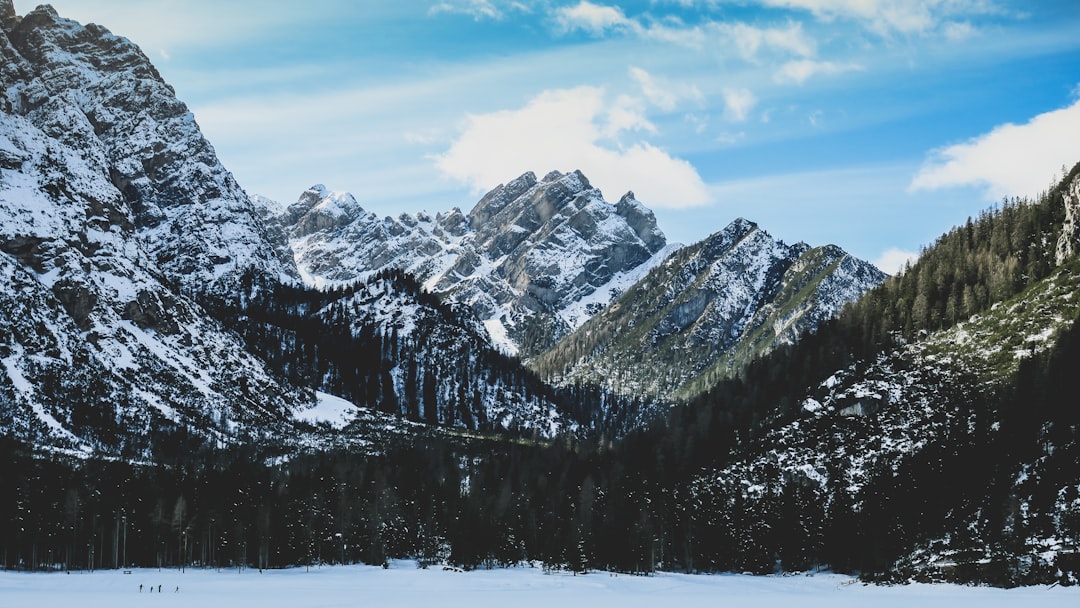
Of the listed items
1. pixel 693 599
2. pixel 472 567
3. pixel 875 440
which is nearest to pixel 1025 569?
pixel 693 599

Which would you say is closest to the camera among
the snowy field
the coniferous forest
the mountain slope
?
the snowy field

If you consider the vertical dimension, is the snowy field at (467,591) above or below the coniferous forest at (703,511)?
below

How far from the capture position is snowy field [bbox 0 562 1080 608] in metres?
101

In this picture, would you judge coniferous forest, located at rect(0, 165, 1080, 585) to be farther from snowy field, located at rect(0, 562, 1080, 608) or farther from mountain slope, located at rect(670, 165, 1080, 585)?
snowy field, located at rect(0, 562, 1080, 608)

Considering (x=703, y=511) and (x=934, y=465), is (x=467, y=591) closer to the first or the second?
(x=703, y=511)

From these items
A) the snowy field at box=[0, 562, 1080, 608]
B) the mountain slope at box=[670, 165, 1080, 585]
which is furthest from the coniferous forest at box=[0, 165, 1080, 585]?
the snowy field at box=[0, 562, 1080, 608]

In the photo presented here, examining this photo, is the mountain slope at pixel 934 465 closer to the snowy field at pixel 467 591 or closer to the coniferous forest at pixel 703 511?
the coniferous forest at pixel 703 511

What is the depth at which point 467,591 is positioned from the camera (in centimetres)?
11881

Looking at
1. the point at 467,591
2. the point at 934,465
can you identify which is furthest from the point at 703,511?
the point at 467,591

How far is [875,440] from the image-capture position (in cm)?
16875

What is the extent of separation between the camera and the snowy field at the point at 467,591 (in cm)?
10056

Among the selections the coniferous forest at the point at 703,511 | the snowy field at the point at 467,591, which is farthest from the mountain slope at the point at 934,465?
the snowy field at the point at 467,591

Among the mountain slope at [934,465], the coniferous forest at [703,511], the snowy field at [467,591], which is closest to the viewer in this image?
the snowy field at [467,591]

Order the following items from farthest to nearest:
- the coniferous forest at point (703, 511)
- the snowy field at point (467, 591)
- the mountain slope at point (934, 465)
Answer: the coniferous forest at point (703, 511)
the mountain slope at point (934, 465)
the snowy field at point (467, 591)
